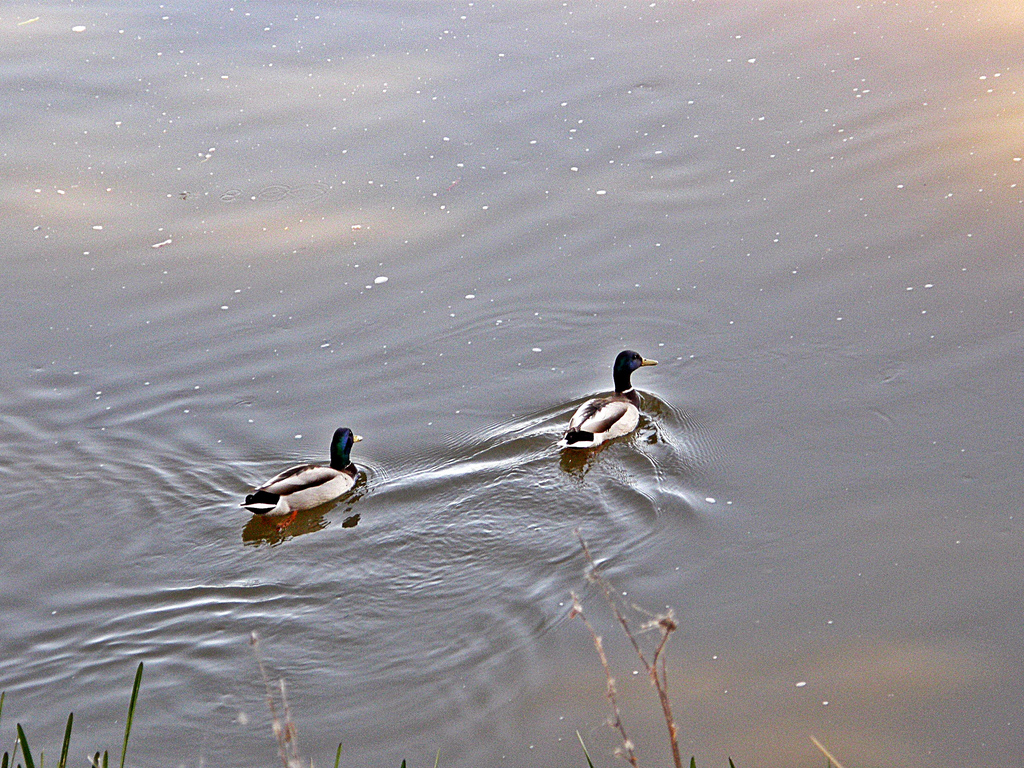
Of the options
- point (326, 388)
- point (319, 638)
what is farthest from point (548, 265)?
point (319, 638)

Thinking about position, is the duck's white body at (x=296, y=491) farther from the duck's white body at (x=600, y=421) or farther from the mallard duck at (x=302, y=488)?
the duck's white body at (x=600, y=421)

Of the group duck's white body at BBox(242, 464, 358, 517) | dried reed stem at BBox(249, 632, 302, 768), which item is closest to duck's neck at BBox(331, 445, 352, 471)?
duck's white body at BBox(242, 464, 358, 517)

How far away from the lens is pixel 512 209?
1005 centimetres

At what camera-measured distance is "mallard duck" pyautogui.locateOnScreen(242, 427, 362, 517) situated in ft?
23.7

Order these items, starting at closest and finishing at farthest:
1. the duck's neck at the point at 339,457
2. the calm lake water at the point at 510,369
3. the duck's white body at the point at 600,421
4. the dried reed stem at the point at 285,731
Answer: the dried reed stem at the point at 285,731 → the calm lake water at the point at 510,369 → the duck's white body at the point at 600,421 → the duck's neck at the point at 339,457

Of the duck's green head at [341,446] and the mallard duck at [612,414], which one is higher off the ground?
the duck's green head at [341,446]

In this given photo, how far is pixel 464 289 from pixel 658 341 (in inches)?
62.1

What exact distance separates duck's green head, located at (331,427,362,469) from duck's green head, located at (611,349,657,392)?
5.95 feet

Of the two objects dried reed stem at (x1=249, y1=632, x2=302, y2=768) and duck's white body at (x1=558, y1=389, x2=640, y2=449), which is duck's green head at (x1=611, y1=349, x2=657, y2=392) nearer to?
duck's white body at (x1=558, y1=389, x2=640, y2=449)

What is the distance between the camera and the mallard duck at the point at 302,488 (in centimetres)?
723

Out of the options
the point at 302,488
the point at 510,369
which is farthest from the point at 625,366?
the point at 302,488

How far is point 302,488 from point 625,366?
2.30 meters

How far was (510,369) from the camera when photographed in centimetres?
840

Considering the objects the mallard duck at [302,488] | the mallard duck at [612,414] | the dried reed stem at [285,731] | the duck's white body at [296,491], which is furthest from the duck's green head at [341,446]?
the dried reed stem at [285,731]
